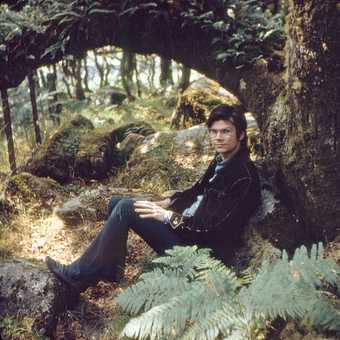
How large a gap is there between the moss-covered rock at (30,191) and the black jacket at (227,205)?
8.58 feet

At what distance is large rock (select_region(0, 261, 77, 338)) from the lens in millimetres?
4344

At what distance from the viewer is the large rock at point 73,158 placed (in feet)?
23.6

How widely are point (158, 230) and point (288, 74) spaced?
5.99 feet

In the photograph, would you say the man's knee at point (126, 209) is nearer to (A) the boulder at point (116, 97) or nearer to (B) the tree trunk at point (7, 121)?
(B) the tree trunk at point (7, 121)

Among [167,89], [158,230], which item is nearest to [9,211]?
[158,230]

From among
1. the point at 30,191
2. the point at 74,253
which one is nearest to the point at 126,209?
the point at 74,253

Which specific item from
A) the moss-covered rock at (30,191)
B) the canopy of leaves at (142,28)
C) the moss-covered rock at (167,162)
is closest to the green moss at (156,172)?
the moss-covered rock at (167,162)

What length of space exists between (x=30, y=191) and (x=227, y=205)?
3116 mm

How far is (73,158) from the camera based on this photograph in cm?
728

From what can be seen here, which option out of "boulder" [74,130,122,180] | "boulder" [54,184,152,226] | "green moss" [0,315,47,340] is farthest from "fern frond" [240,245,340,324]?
"boulder" [74,130,122,180]

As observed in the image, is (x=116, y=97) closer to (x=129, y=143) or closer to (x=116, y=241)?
(x=129, y=143)

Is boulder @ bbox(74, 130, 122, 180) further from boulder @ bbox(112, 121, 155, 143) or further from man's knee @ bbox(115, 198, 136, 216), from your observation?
man's knee @ bbox(115, 198, 136, 216)

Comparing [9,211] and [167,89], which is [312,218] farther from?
[167,89]

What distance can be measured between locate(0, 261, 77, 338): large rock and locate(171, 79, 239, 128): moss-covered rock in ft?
15.4
